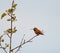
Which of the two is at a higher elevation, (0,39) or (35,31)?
(35,31)

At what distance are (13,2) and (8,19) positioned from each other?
0.21m

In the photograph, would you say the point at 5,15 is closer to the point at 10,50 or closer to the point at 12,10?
the point at 12,10

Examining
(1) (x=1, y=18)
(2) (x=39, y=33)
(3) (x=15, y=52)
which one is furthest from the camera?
(1) (x=1, y=18)

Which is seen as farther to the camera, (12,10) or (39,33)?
(12,10)

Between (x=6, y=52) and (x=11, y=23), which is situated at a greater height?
(x=11, y=23)

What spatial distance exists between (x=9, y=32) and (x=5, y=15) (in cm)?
22

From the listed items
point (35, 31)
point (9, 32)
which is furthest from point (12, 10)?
point (35, 31)

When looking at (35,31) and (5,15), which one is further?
(5,15)

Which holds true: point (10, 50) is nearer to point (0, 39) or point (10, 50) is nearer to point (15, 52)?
point (15, 52)

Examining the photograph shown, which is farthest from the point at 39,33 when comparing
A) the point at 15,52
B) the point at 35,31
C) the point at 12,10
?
the point at 12,10

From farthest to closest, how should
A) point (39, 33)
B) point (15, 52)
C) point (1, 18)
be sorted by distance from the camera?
point (1, 18), point (15, 52), point (39, 33)

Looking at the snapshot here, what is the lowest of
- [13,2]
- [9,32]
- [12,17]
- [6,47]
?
[6,47]

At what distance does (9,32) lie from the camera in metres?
1.82

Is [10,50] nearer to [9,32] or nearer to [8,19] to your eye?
[9,32]
